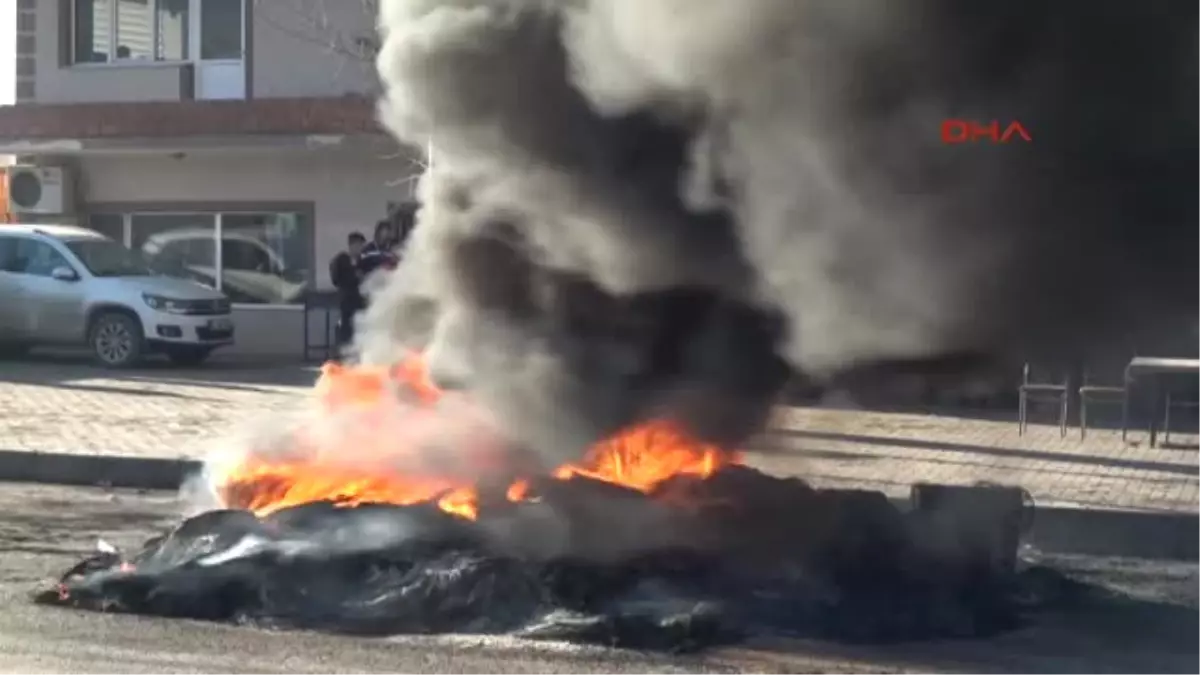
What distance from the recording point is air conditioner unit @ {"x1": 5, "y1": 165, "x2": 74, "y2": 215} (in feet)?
83.8

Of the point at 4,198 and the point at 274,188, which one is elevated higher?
the point at 274,188

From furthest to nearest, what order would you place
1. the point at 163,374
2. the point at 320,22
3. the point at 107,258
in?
the point at 320,22
the point at 107,258
the point at 163,374

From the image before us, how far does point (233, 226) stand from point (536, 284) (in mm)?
16387

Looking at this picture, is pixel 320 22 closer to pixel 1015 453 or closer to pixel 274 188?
pixel 274 188

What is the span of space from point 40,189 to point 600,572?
18.9m

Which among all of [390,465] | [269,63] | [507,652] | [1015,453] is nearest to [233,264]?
[269,63]

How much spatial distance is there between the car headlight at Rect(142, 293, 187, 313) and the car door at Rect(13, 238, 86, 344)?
793mm

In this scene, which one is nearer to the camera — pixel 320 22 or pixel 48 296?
pixel 48 296

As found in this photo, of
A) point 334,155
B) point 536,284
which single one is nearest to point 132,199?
point 334,155

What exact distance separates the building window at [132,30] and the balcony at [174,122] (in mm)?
1817

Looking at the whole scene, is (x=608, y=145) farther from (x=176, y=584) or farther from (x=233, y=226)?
(x=233, y=226)

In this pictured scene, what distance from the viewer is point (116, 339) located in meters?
22.5

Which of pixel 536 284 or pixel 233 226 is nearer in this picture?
pixel 536 284

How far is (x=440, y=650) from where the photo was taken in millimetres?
7766
